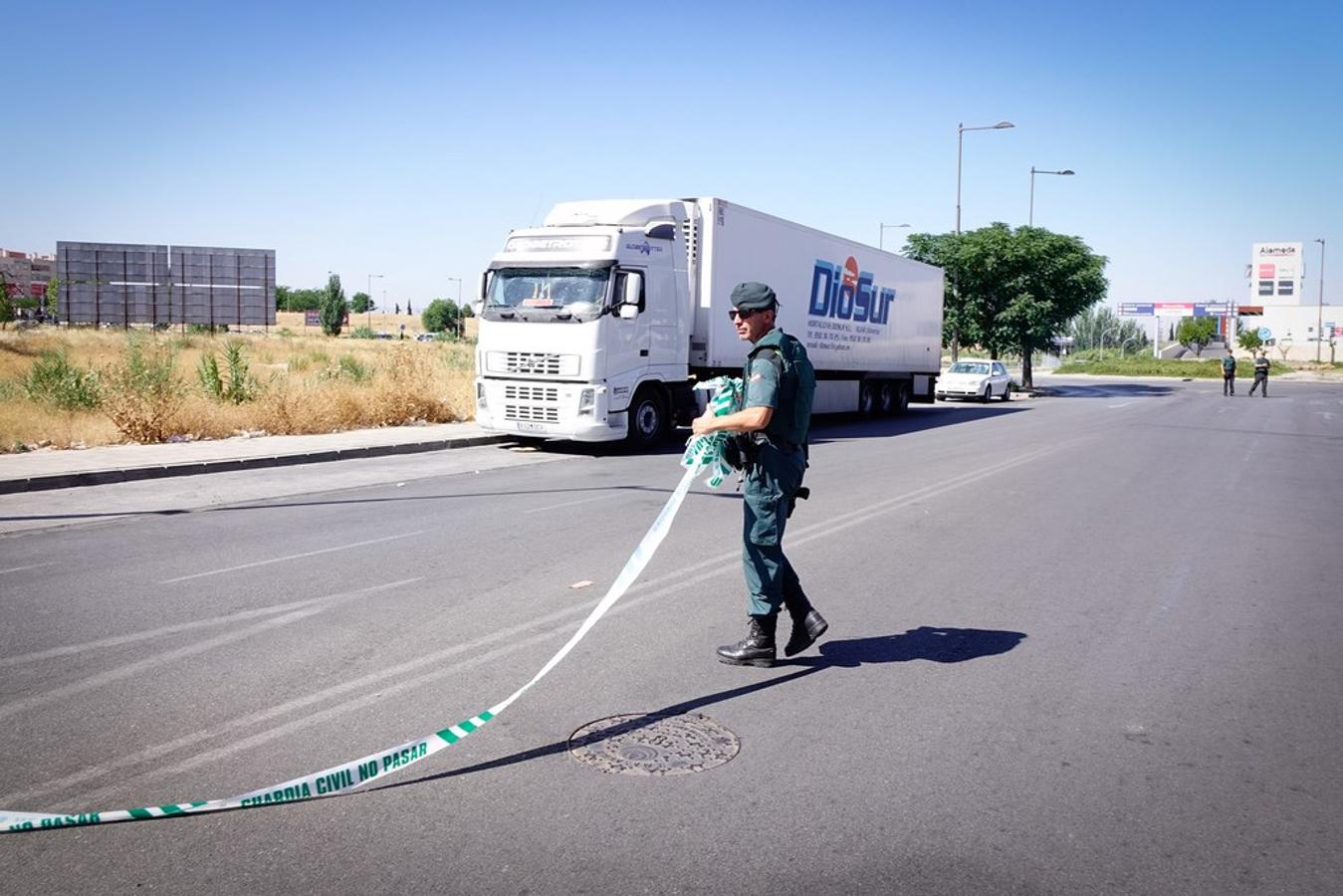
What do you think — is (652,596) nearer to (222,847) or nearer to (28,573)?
(222,847)

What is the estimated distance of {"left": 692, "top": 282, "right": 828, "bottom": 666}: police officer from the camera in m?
4.90

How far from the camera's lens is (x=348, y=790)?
147 inches

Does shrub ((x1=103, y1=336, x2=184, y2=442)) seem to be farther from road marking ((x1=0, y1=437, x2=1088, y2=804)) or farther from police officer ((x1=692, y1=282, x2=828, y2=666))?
police officer ((x1=692, y1=282, x2=828, y2=666))

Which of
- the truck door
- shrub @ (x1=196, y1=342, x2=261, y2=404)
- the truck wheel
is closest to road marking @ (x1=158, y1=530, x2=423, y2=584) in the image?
the truck door

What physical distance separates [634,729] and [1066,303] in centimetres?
4289

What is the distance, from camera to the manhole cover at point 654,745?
157 inches

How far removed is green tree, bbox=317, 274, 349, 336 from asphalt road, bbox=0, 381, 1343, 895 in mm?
87539

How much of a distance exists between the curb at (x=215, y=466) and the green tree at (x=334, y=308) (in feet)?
258

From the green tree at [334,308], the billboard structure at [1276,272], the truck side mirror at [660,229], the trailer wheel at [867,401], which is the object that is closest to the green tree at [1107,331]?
the billboard structure at [1276,272]

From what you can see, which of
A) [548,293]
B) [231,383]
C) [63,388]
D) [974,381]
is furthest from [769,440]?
[974,381]

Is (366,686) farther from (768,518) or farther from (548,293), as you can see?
(548,293)

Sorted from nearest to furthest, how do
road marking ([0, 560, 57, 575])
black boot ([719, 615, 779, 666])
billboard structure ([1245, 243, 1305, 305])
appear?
black boot ([719, 615, 779, 666]) → road marking ([0, 560, 57, 575]) → billboard structure ([1245, 243, 1305, 305])

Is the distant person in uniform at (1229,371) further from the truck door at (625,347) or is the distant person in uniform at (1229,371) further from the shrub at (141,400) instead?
the shrub at (141,400)

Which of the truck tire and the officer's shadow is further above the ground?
the truck tire
